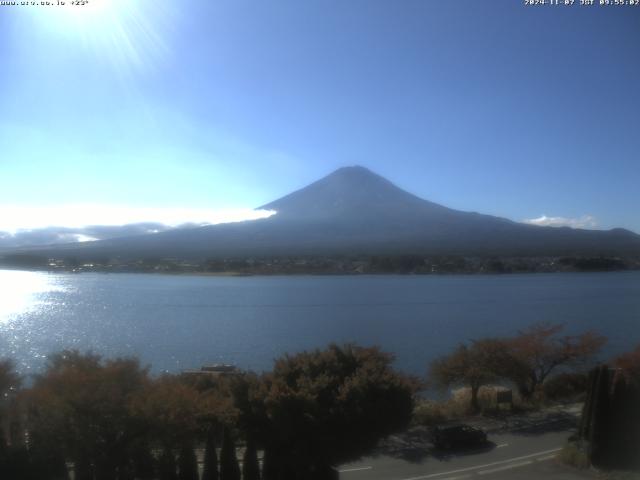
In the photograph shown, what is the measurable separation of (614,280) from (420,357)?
44591mm

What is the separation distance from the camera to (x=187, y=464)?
235 inches

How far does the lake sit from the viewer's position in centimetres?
1934

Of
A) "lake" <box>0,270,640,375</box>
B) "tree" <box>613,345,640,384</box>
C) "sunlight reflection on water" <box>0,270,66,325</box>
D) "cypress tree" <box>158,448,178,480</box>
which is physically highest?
"tree" <box>613,345,640,384</box>

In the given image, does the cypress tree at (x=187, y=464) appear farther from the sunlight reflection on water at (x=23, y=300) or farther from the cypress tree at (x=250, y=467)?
the sunlight reflection on water at (x=23, y=300)

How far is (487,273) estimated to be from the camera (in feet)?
190

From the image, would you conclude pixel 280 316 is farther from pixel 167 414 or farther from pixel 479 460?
pixel 167 414

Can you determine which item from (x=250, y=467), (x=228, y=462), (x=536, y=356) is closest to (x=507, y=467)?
(x=250, y=467)

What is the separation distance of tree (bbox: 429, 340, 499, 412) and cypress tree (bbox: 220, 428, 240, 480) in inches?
274

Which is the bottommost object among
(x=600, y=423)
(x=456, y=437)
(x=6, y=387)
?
(x=456, y=437)

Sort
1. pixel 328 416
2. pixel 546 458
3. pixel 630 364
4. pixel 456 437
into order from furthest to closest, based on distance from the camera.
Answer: pixel 630 364 < pixel 456 437 < pixel 546 458 < pixel 328 416

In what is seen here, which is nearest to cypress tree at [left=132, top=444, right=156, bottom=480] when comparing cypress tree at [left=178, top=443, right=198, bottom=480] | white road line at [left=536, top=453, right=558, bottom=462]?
cypress tree at [left=178, top=443, right=198, bottom=480]

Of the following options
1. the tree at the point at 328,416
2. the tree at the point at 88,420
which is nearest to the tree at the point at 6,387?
the tree at the point at 88,420

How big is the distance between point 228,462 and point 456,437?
368 cm

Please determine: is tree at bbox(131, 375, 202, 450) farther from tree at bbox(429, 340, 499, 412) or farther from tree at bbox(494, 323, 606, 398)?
tree at bbox(494, 323, 606, 398)
